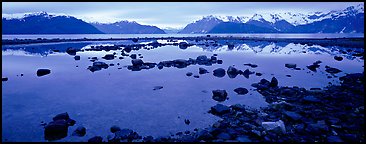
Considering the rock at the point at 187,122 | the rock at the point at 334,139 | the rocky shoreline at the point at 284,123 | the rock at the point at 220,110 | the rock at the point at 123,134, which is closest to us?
the rock at the point at 334,139

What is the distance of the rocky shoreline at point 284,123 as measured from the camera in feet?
42.3

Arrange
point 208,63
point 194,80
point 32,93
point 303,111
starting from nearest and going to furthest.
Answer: point 303,111 < point 32,93 < point 194,80 < point 208,63

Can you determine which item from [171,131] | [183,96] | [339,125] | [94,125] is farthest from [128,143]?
[339,125]

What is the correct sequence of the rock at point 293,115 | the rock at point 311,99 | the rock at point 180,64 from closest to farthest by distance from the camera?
1. the rock at point 293,115
2. the rock at point 311,99
3. the rock at point 180,64

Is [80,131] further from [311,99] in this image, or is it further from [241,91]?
[311,99]

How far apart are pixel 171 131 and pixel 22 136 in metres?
7.76

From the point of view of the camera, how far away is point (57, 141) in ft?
43.1

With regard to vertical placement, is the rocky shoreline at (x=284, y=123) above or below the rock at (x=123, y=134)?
above

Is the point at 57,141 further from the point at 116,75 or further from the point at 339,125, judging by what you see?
the point at 116,75

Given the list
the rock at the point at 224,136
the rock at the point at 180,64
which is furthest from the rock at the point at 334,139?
the rock at the point at 180,64

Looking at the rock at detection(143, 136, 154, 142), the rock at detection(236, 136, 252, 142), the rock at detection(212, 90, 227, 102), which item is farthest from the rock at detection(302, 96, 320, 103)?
the rock at detection(143, 136, 154, 142)

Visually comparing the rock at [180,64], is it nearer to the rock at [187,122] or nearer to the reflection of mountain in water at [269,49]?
the rock at [187,122]

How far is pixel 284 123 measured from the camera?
1466 centimetres

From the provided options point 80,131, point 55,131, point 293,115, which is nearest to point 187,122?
point 80,131
